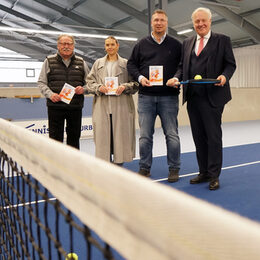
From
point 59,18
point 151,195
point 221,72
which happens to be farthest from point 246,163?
point 59,18

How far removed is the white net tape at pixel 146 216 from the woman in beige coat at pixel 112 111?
105 inches

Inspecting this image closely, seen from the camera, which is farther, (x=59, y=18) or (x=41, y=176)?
(x=59, y=18)

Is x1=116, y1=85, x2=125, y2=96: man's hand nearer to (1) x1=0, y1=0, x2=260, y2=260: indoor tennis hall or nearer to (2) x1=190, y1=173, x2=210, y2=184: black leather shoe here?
(1) x1=0, y1=0, x2=260, y2=260: indoor tennis hall

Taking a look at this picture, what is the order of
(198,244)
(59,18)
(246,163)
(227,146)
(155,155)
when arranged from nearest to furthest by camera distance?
(198,244), (246,163), (155,155), (227,146), (59,18)

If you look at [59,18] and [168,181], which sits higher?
[59,18]

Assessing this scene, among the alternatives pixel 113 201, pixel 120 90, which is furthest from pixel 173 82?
pixel 113 201

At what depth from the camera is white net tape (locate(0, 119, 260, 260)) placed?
0.33 meters

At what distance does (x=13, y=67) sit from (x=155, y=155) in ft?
64.8

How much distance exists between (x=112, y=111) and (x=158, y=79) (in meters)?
0.59

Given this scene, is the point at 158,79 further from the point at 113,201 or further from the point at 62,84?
the point at 113,201

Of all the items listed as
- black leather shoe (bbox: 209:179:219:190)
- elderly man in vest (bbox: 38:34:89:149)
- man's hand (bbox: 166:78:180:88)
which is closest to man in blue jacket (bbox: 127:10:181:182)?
man's hand (bbox: 166:78:180:88)

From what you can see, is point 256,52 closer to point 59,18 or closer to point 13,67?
point 59,18

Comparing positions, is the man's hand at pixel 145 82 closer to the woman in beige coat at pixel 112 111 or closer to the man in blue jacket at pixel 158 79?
the man in blue jacket at pixel 158 79

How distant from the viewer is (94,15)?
45.1 feet
